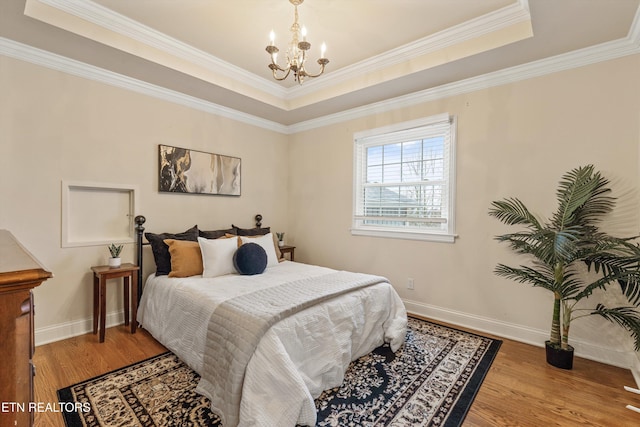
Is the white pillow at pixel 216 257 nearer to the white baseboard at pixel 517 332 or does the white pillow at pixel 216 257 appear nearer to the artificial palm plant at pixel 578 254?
the white baseboard at pixel 517 332

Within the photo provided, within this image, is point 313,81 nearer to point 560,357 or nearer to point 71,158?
point 71,158

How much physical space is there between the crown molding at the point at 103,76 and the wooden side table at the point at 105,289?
1.78m

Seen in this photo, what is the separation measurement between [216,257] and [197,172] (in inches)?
47.6

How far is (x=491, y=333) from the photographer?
2850mm

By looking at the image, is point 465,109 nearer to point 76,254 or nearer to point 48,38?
point 48,38

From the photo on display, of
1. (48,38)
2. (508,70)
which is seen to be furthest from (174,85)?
(508,70)

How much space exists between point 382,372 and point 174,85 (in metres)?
3.34

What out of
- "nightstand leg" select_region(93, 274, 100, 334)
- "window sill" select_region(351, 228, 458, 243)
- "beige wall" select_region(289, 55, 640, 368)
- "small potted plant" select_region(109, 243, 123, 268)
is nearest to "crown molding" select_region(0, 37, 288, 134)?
"small potted plant" select_region(109, 243, 123, 268)

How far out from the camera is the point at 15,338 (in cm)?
73

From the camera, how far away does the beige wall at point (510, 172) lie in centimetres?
232

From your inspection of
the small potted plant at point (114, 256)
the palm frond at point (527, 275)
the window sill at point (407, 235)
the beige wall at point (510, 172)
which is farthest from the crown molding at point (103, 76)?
the palm frond at point (527, 275)

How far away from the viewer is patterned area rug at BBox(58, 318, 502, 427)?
5.55 feet

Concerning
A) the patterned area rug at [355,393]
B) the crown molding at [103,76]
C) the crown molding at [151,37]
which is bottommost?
the patterned area rug at [355,393]

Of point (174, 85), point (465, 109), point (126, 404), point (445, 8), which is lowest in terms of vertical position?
point (126, 404)
